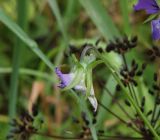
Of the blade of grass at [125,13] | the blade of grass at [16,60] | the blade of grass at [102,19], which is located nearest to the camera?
the blade of grass at [16,60]

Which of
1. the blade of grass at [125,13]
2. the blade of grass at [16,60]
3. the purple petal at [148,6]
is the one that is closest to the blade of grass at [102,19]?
the blade of grass at [125,13]

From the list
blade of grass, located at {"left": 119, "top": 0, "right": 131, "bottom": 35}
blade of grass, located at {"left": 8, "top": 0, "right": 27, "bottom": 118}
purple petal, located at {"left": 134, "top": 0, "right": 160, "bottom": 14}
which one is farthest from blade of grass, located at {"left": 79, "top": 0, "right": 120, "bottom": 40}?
purple petal, located at {"left": 134, "top": 0, "right": 160, "bottom": 14}

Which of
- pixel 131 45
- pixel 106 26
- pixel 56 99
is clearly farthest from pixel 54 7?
pixel 56 99

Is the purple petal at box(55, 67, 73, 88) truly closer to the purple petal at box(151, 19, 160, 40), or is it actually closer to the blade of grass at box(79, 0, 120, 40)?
the purple petal at box(151, 19, 160, 40)

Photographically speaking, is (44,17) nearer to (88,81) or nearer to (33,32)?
(33,32)

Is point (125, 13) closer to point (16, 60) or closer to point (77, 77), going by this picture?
point (16, 60)

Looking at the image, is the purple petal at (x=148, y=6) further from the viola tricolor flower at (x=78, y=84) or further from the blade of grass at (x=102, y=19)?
the blade of grass at (x=102, y=19)

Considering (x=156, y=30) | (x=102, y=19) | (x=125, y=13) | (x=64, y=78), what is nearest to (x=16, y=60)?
(x=102, y=19)
